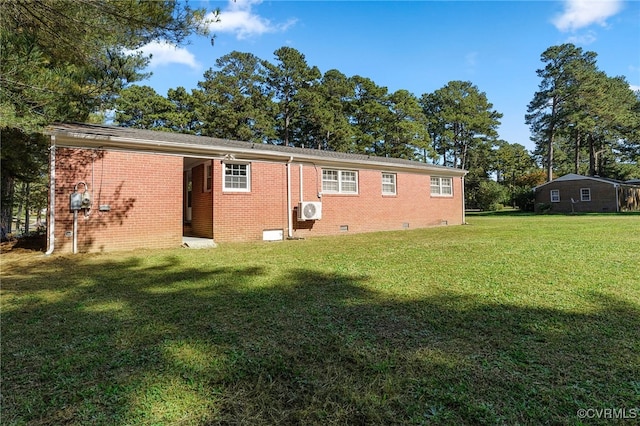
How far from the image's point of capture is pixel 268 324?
3.23m

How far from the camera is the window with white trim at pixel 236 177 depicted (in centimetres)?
1025

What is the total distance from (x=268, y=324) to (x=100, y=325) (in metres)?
1.68

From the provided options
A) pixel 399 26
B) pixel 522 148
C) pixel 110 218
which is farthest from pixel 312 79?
pixel 522 148

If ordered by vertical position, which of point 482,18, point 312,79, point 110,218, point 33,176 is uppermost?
point 312,79

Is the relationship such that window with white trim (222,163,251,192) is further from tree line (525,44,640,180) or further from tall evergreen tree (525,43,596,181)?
tree line (525,44,640,180)

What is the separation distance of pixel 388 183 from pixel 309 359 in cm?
1247

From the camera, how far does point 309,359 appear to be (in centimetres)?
252

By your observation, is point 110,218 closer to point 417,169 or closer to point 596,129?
point 417,169

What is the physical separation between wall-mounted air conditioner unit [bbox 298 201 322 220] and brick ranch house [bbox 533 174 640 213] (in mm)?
25790

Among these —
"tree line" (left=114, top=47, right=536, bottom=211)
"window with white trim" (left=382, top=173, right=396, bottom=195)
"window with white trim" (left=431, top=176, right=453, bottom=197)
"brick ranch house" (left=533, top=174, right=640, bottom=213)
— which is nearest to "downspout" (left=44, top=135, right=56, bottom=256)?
"window with white trim" (left=382, top=173, right=396, bottom=195)

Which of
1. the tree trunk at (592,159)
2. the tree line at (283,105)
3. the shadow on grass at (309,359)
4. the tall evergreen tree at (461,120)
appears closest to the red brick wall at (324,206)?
the tree line at (283,105)

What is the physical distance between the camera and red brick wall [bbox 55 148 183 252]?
7934 mm

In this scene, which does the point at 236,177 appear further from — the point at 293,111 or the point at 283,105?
the point at 283,105

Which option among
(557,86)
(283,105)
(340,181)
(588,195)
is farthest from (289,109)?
(557,86)
